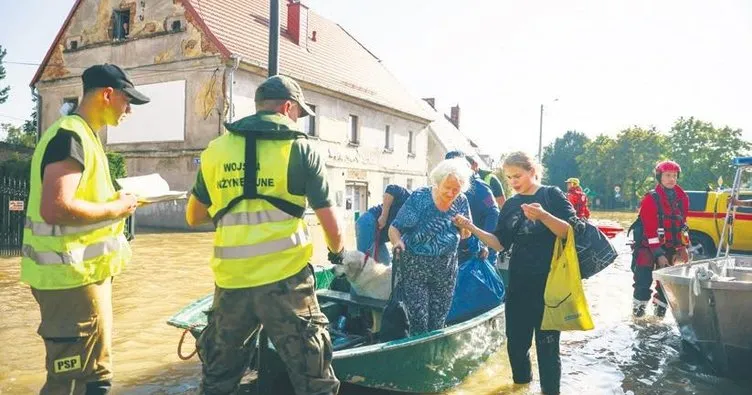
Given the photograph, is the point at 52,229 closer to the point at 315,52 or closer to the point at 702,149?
the point at 315,52

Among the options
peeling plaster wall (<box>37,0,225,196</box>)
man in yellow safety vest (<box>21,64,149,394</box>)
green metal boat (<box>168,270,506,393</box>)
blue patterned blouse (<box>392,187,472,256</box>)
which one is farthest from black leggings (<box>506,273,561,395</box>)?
peeling plaster wall (<box>37,0,225,196</box>)

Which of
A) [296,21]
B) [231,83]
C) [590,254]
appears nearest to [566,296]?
[590,254]

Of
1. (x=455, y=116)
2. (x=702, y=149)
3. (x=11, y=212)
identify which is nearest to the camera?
(x=11, y=212)

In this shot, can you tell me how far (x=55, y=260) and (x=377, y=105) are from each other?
23.6 m

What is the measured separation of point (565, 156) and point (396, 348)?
79.3m

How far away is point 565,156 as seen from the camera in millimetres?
78062

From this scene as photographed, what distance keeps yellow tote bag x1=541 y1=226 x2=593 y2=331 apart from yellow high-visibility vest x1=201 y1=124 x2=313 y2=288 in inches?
79.6

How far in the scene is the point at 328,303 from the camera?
5531mm

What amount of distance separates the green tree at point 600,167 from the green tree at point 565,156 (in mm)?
7241

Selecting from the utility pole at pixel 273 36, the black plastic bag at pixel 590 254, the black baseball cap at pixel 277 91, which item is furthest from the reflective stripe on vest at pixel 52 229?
the utility pole at pixel 273 36

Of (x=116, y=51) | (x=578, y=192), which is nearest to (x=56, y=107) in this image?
(x=116, y=51)

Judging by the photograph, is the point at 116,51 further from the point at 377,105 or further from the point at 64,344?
the point at 64,344

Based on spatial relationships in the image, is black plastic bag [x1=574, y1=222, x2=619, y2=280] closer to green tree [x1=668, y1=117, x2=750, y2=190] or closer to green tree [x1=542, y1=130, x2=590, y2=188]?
green tree [x1=668, y1=117, x2=750, y2=190]

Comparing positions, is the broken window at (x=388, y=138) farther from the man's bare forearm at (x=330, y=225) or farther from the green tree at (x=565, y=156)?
the green tree at (x=565, y=156)
